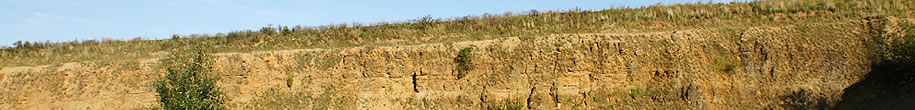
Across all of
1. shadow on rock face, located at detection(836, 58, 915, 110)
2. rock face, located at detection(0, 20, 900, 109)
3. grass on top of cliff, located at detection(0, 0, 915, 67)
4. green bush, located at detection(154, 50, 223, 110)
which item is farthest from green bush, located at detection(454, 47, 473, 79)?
shadow on rock face, located at detection(836, 58, 915, 110)

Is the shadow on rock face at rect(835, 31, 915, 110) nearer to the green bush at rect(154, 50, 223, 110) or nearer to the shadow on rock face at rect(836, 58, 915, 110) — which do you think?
the shadow on rock face at rect(836, 58, 915, 110)

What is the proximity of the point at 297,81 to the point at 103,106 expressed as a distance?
6.10 meters

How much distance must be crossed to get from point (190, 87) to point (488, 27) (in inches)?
363

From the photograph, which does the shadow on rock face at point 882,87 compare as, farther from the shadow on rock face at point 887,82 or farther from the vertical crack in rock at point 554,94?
the vertical crack in rock at point 554,94

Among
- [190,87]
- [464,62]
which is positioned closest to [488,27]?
[464,62]

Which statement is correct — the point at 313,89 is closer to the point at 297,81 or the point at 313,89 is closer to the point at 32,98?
the point at 297,81

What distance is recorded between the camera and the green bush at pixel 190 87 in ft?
56.4

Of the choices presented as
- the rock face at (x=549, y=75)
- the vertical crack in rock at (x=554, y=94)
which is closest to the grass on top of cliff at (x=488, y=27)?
the rock face at (x=549, y=75)

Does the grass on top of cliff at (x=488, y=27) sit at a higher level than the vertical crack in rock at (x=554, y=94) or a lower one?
higher

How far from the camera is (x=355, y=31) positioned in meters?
21.4

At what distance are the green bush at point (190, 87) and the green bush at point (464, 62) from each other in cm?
688

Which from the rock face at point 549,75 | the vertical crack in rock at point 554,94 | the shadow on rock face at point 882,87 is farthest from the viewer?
the vertical crack in rock at point 554,94

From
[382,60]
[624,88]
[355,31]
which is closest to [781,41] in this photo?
[624,88]

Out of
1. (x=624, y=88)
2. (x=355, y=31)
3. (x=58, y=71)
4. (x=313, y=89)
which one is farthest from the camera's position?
(x=355, y=31)
